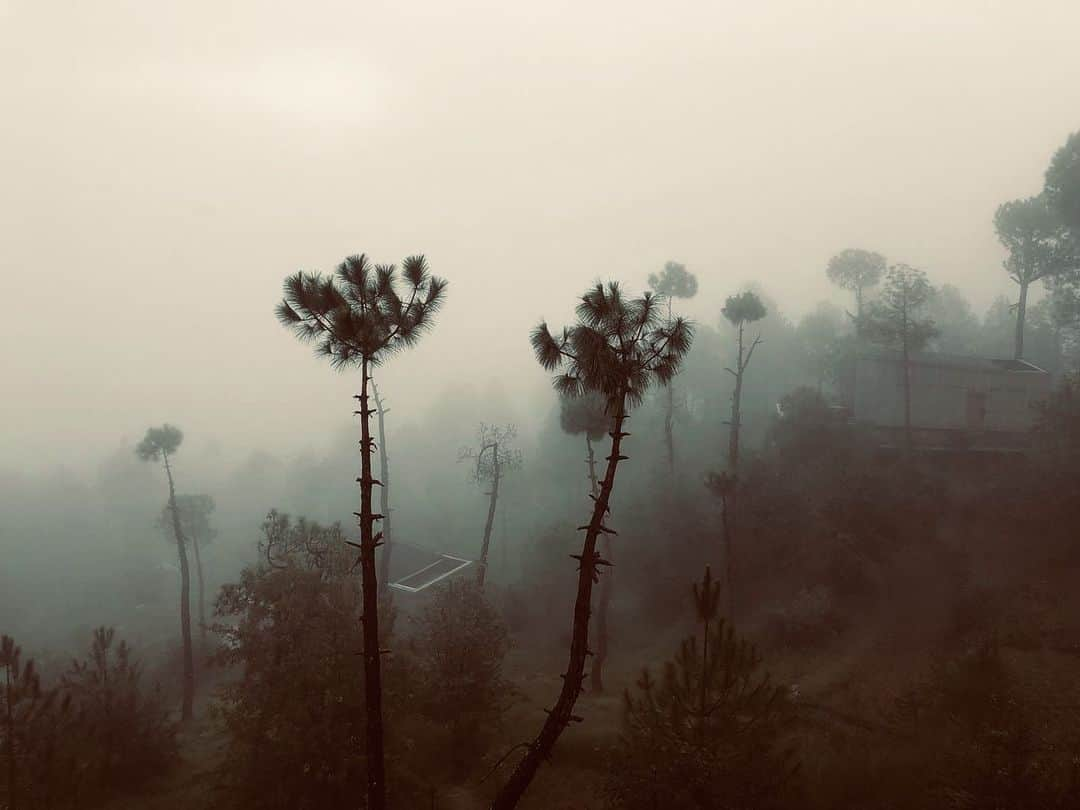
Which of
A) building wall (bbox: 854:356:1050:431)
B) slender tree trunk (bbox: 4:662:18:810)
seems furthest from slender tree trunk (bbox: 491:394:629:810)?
building wall (bbox: 854:356:1050:431)

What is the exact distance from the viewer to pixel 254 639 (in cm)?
1998

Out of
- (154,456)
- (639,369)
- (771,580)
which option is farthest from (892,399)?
(154,456)

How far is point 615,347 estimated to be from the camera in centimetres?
1558

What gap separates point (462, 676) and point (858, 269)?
58.1m

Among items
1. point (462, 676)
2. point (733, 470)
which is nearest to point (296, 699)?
point (462, 676)

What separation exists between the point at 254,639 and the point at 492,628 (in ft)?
29.5

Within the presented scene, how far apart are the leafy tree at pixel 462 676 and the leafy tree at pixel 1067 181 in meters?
50.5

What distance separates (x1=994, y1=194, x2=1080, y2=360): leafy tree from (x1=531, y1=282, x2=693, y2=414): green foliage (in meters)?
48.5

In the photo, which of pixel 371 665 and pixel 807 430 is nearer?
pixel 371 665

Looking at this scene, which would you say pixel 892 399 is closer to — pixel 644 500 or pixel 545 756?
pixel 644 500

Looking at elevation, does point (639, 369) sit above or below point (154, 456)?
above

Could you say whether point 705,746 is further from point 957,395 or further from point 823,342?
point 823,342

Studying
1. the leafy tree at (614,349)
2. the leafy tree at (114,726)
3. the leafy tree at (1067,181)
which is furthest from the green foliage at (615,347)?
the leafy tree at (1067,181)

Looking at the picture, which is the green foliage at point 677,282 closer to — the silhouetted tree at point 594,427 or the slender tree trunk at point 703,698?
the silhouetted tree at point 594,427
